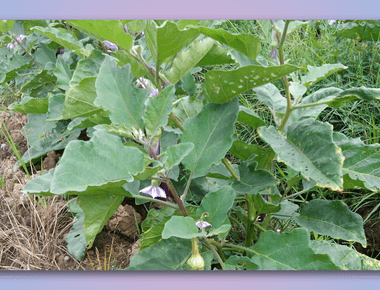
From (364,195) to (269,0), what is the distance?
695 millimetres

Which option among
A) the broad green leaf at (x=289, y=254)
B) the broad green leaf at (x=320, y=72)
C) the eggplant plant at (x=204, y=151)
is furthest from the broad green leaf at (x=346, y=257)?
the broad green leaf at (x=320, y=72)

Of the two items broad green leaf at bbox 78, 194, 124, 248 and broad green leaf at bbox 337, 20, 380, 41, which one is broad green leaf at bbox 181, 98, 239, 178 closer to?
broad green leaf at bbox 78, 194, 124, 248

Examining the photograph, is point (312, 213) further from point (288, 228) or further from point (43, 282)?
point (43, 282)

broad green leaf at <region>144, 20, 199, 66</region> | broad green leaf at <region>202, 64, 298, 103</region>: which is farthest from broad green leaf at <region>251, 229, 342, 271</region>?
broad green leaf at <region>144, 20, 199, 66</region>

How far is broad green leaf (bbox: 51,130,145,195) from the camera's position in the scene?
620mm

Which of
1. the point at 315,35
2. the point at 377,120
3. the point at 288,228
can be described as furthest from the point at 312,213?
the point at 315,35

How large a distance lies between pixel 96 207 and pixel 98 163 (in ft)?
0.54

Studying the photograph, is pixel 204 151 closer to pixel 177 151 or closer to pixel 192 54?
pixel 177 151

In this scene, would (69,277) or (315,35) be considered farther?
(315,35)

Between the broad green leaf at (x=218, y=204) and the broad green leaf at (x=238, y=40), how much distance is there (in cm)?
30

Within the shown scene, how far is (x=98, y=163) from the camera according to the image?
0.64 m

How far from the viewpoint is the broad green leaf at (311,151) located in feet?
2.20

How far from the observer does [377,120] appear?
1.25 metres

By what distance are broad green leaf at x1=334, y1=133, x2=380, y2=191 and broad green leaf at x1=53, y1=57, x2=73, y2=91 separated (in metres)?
0.92
